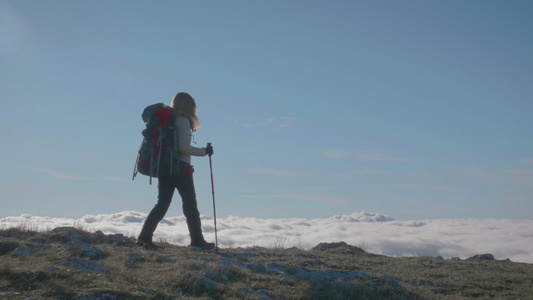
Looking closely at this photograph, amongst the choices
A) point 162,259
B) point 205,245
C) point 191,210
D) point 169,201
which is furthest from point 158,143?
point 162,259

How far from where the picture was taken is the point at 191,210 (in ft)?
30.5

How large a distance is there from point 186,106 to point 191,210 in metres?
2.01

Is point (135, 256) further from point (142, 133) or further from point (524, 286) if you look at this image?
point (524, 286)

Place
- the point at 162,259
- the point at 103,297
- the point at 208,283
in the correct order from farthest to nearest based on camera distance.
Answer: the point at 162,259 < the point at 208,283 < the point at 103,297

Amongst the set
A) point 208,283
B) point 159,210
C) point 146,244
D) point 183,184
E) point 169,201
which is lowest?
point 208,283

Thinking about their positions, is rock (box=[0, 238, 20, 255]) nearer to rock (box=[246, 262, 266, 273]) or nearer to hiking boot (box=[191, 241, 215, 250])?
hiking boot (box=[191, 241, 215, 250])

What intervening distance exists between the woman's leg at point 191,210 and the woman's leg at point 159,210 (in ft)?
0.67

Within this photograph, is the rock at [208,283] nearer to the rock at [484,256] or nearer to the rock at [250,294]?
the rock at [250,294]

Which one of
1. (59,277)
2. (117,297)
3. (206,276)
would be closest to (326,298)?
(206,276)

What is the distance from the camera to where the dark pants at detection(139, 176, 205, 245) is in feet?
30.1

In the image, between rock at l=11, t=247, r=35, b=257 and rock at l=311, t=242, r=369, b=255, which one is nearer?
rock at l=11, t=247, r=35, b=257

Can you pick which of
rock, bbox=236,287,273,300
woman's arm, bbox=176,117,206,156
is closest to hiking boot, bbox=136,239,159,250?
woman's arm, bbox=176,117,206,156

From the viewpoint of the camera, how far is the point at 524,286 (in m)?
7.99

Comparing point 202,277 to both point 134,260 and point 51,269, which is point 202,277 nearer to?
point 134,260
